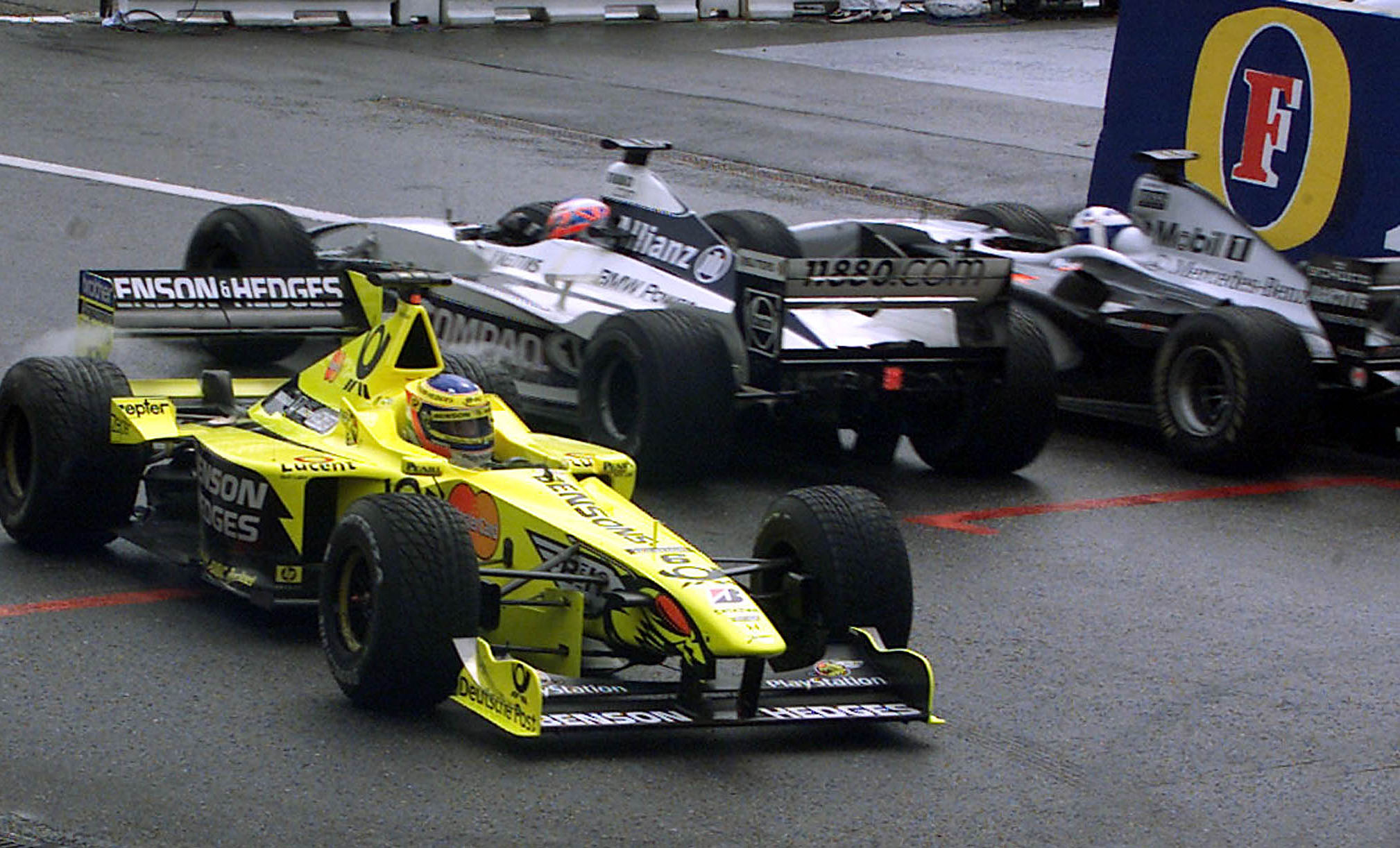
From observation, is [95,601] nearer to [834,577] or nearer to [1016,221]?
[834,577]

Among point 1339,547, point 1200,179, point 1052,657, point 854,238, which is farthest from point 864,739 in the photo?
point 1200,179

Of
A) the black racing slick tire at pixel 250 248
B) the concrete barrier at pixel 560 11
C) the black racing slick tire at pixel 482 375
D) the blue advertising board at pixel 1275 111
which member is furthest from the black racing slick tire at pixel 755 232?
the concrete barrier at pixel 560 11

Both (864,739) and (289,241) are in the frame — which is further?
(289,241)

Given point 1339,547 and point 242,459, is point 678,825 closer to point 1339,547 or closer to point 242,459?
point 242,459

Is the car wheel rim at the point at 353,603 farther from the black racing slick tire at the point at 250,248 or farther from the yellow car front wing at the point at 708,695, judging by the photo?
the black racing slick tire at the point at 250,248

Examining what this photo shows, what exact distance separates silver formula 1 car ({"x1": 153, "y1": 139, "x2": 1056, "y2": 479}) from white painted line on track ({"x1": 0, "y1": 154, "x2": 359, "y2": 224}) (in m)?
4.55

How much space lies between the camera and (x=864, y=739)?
7477 mm

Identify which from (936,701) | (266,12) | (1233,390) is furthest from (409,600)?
(266,12)

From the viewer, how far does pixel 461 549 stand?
7055 millimetres

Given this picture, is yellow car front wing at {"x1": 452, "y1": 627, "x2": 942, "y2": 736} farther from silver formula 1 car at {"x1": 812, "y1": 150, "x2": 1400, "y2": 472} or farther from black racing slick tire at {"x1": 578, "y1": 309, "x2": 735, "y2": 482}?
silver formula 1 car at {"x1": 812, "y1": 150, "x2": 1400, "y2": 472}

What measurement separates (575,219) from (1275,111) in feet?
17.7

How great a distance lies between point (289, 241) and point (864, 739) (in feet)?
19.9

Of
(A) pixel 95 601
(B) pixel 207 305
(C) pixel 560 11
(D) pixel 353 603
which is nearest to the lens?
(D) pixel 353 603

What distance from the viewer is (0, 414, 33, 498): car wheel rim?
29.6 ft
